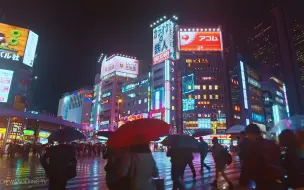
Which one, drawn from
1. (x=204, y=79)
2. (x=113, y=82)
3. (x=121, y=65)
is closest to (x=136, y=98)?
(x=113, y=82)

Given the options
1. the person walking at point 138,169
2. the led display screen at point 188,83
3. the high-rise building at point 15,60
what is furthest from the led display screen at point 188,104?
the person walking at point 138,169

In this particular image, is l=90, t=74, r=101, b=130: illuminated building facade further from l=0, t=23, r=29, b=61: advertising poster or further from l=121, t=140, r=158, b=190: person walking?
l=121, t=140, r=158, b=190: person walking

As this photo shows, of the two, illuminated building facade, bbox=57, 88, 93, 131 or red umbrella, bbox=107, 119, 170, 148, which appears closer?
red umbrella, bbox=107, 119, 170, 148

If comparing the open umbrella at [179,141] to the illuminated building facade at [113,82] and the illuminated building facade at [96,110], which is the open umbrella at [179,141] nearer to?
the illuminated building facade at [113,82]

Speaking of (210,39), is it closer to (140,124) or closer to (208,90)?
(208,90)

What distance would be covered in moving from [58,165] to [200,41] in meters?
81.1

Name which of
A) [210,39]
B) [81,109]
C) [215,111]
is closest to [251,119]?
[215,111]

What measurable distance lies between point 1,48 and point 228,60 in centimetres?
7628

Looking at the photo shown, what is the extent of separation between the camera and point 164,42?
3145 inches

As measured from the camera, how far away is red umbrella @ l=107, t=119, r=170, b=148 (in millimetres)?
3624

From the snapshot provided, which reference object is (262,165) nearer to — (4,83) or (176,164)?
(176,164)

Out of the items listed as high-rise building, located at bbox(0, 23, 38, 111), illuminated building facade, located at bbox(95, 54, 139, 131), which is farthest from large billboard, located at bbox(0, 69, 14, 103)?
illuminated building facade, located at bbox(95, 54, 139, 131)

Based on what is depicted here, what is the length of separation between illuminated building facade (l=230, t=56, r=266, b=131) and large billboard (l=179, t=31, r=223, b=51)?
546 inches

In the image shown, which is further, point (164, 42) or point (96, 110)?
point (96, 110)
